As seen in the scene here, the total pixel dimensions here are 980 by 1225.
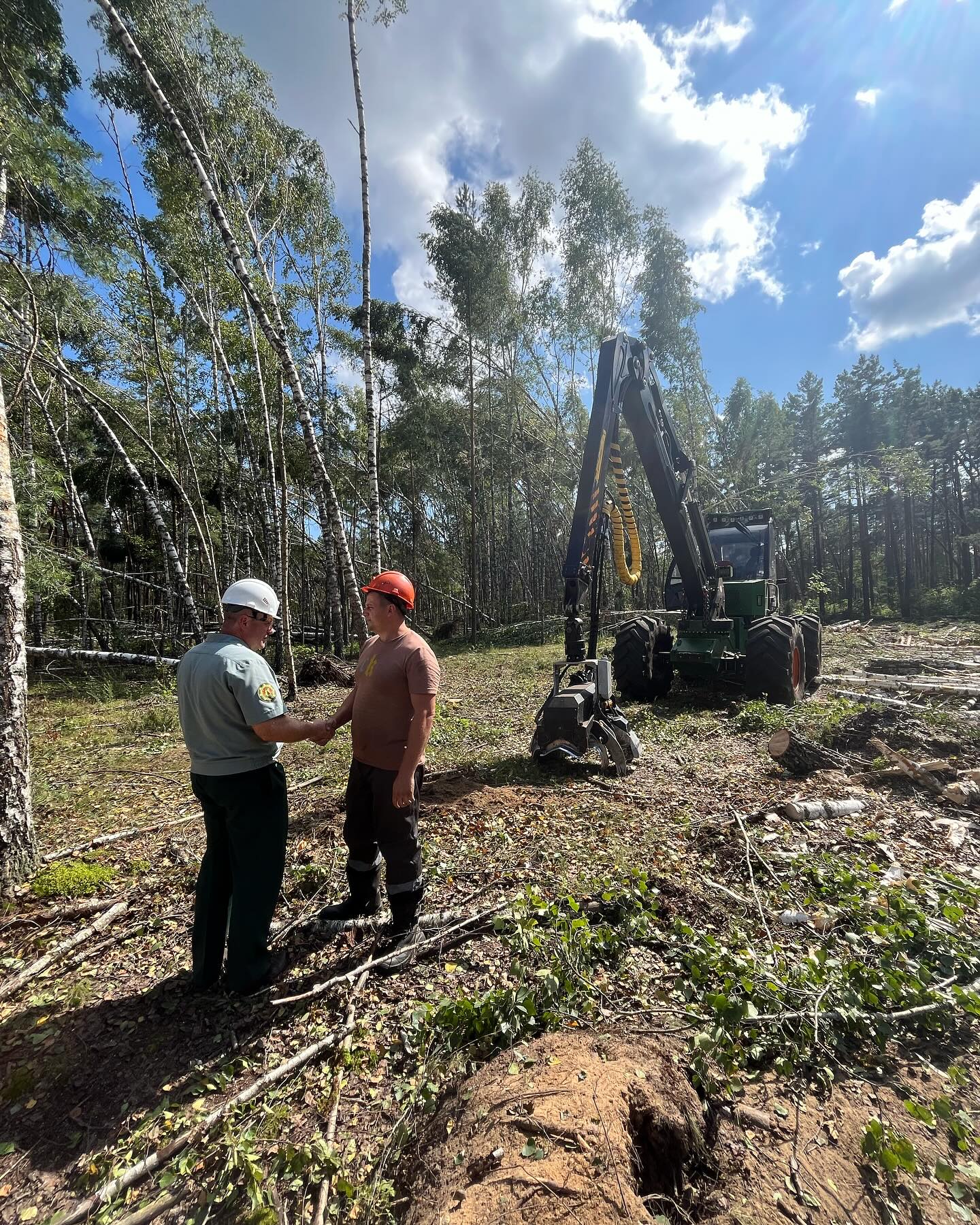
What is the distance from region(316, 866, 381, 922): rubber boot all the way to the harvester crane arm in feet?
9.52

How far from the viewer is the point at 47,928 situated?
2951mm

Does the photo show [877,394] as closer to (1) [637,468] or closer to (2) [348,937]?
(1) [637,468]

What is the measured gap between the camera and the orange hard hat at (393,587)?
9.21 feet

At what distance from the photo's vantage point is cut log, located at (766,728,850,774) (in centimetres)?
511

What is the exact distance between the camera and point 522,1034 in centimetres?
215

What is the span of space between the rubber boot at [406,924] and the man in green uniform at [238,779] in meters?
0.61

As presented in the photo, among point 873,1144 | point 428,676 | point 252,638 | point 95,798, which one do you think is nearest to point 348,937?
point 428,676

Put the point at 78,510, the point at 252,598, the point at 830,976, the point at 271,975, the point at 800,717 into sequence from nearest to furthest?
1. the point at 830,976
2. the point at 252,598
3. the point at 271,975
4. the point at 800,717
5. the point at 78,510

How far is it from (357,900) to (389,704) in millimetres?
1228

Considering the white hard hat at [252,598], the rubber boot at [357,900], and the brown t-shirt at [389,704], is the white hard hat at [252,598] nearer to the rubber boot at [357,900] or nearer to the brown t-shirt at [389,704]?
the brown t-shirt at [389,704]

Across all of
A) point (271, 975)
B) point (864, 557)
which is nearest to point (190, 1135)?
point (271, 975)

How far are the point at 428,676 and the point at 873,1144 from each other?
2237mm

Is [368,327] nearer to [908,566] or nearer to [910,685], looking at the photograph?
[910,685]

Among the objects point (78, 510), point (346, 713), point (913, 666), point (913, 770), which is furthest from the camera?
point (78, 510)
